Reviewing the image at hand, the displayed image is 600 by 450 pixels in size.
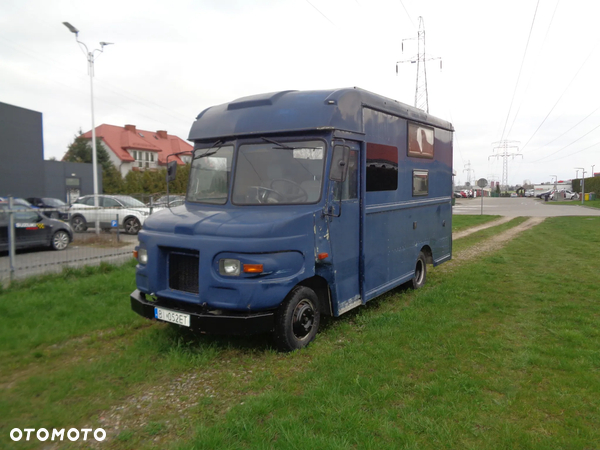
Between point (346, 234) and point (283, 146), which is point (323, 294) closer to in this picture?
point (346, 234)

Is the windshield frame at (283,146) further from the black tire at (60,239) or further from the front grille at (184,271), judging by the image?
the black tire at (60,239)

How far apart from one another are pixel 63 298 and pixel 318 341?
14.3 ft

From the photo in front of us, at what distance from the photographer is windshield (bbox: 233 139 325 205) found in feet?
17.6

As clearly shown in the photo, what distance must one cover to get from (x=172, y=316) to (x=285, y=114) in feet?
8.72

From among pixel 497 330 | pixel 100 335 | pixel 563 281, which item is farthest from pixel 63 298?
pixel 563 281

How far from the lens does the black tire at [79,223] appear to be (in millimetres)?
10539

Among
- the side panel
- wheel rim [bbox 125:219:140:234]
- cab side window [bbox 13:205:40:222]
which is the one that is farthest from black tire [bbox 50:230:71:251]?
the side panel

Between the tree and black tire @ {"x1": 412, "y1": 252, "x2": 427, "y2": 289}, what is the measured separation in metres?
42.3

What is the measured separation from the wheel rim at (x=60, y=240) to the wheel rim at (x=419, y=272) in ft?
26.9

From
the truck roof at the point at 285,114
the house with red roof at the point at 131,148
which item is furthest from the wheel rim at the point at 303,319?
the house with red roof at the point at 131,148

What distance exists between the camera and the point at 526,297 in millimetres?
7969

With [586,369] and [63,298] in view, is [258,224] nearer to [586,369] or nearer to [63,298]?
[586,369]

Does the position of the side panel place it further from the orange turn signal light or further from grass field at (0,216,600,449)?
the orange turn signal light

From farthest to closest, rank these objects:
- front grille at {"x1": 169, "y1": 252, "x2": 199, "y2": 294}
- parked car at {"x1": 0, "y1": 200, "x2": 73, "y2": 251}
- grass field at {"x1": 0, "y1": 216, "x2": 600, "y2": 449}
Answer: parked car at {"x1": 0, "y1": 200, "x2": 73, "y2": 251} → front grille at {"x1": 169, "y1": 252, "x2": 199, "y2": 294} → grass field at {"x1": 0, "y1": 216, "x2": 600, "y2": 449}
